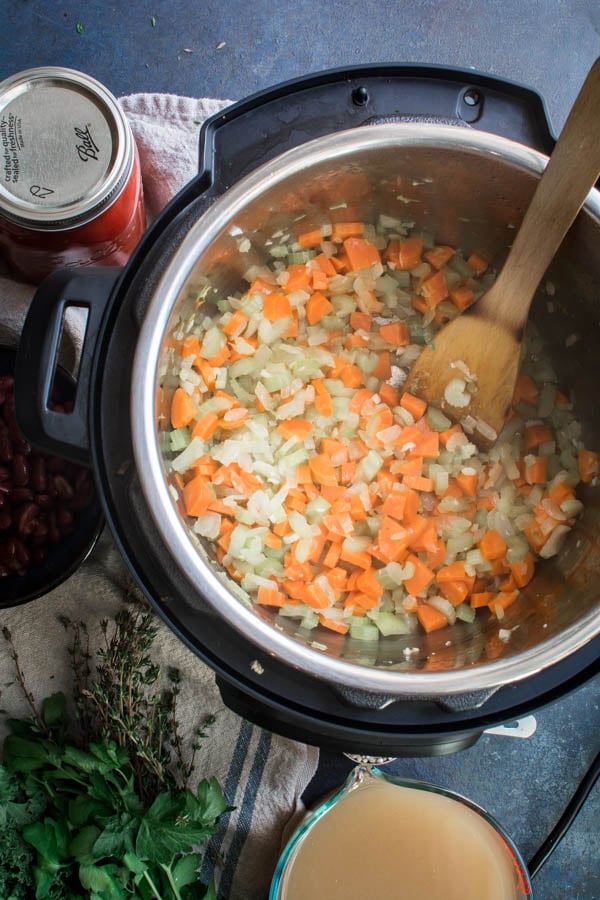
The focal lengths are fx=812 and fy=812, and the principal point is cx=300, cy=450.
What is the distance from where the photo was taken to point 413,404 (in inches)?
57.2

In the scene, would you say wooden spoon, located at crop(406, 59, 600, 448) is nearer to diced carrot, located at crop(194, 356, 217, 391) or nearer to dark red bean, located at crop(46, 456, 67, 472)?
diced carrot, located at crop(194, 356, 217, 391)

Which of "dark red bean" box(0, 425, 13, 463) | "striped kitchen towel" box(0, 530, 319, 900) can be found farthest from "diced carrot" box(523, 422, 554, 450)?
"dark red bean" box(0, 425, 13, 463)

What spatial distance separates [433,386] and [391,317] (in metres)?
0.16

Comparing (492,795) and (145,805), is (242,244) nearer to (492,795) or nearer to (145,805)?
(145,805)

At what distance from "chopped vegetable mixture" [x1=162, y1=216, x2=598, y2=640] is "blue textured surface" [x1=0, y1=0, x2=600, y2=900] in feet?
1.53

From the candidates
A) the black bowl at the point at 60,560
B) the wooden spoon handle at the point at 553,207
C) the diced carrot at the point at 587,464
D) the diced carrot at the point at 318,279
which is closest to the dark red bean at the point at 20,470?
the black bowl at the point at 60,560

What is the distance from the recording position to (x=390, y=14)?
1.76m

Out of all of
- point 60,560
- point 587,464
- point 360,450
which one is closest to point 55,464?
point 60,560

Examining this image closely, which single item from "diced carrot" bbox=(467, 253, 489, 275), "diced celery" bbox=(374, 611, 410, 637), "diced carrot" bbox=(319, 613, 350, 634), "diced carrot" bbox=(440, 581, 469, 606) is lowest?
"diced carrot" bbox=(319, 613, 350, 634)

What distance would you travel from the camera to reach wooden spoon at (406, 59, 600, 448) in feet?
3.43

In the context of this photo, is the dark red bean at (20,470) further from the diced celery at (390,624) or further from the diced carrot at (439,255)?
the diced carrot at (439,255)

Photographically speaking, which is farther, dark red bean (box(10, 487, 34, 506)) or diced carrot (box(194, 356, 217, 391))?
dark red bean (box(10, 487, 34, 506))

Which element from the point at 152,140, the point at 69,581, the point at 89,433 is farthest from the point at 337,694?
the point at 152,140

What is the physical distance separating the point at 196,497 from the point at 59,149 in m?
0.62
